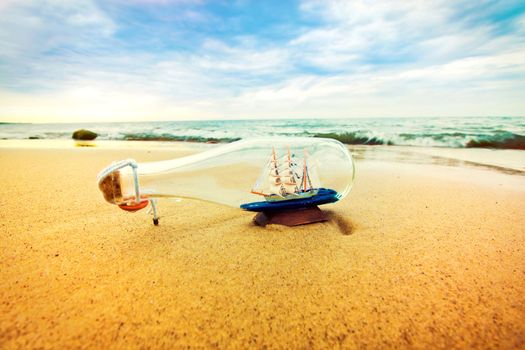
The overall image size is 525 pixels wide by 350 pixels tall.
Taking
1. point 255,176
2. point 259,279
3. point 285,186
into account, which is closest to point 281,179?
point 285,186

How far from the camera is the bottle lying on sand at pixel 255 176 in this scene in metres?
1.31

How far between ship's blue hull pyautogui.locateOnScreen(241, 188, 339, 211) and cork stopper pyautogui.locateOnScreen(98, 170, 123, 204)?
0.65 meters

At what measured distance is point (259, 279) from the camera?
3.57 feet

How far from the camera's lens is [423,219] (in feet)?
5.74

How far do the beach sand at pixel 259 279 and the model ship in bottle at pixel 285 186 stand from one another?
0.52 feet

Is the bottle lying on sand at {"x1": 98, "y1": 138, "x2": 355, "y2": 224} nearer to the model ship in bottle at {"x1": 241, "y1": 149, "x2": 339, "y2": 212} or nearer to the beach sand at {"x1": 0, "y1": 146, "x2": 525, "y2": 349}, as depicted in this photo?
the model ship in bottle at {"x1": 241, "y1": 149, "x2": 339, "y2": 212}

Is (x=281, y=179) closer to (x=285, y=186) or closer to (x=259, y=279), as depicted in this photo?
(x=285, y=186)

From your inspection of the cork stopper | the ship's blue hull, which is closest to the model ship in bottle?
the ship's blue hull

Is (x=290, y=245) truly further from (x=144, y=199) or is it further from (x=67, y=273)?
(x=67, y=273)

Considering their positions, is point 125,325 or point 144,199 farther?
point 144,199

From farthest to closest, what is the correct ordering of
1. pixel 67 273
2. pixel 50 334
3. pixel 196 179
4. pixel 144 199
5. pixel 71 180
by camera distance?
pixel 71 180
pixel 196 179
pixel 144 199
pixel 67 273
pixel 50 334

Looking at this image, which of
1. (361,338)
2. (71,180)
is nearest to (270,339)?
(361,338)

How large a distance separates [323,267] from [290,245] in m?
0.24

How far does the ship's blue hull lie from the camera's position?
1521 mm
